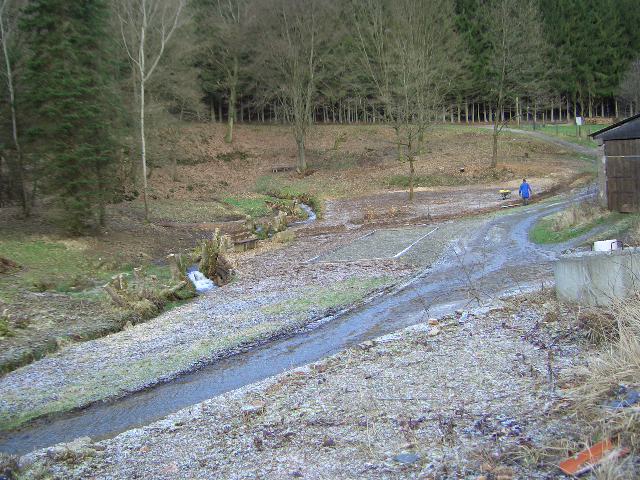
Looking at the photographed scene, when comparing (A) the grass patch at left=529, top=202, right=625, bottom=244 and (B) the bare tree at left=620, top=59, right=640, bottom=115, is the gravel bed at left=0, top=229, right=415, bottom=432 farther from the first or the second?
(B) the bare tree at left=620, top=59, right=640, bottom=115

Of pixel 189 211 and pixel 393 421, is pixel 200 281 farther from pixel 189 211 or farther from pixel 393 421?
pixel 189 211

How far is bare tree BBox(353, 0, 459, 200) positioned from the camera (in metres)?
41.4

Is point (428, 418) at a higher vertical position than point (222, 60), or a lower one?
lower

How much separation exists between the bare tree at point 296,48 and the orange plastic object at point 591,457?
156 ft

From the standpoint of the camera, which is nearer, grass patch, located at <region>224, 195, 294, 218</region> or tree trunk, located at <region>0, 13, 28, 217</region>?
tree trunk, located at <region>0, 13, 28, 217</region>

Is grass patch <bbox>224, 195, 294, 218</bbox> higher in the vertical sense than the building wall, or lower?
lower

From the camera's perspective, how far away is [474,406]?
333 inches

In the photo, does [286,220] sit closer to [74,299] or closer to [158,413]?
[74,299]

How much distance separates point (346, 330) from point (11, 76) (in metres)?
21.6

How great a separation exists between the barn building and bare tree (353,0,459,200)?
15.0 metres

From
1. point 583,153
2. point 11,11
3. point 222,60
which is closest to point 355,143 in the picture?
point 222,60

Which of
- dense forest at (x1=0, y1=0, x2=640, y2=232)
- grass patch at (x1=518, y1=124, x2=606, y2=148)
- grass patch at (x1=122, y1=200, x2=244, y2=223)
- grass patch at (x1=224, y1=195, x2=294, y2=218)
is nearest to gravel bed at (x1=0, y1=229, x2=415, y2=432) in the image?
dense forest at (x1=0, y1=0, x2=640, y2=232)

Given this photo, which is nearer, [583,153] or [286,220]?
[286,220]

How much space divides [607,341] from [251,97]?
→ 63.2 meters
